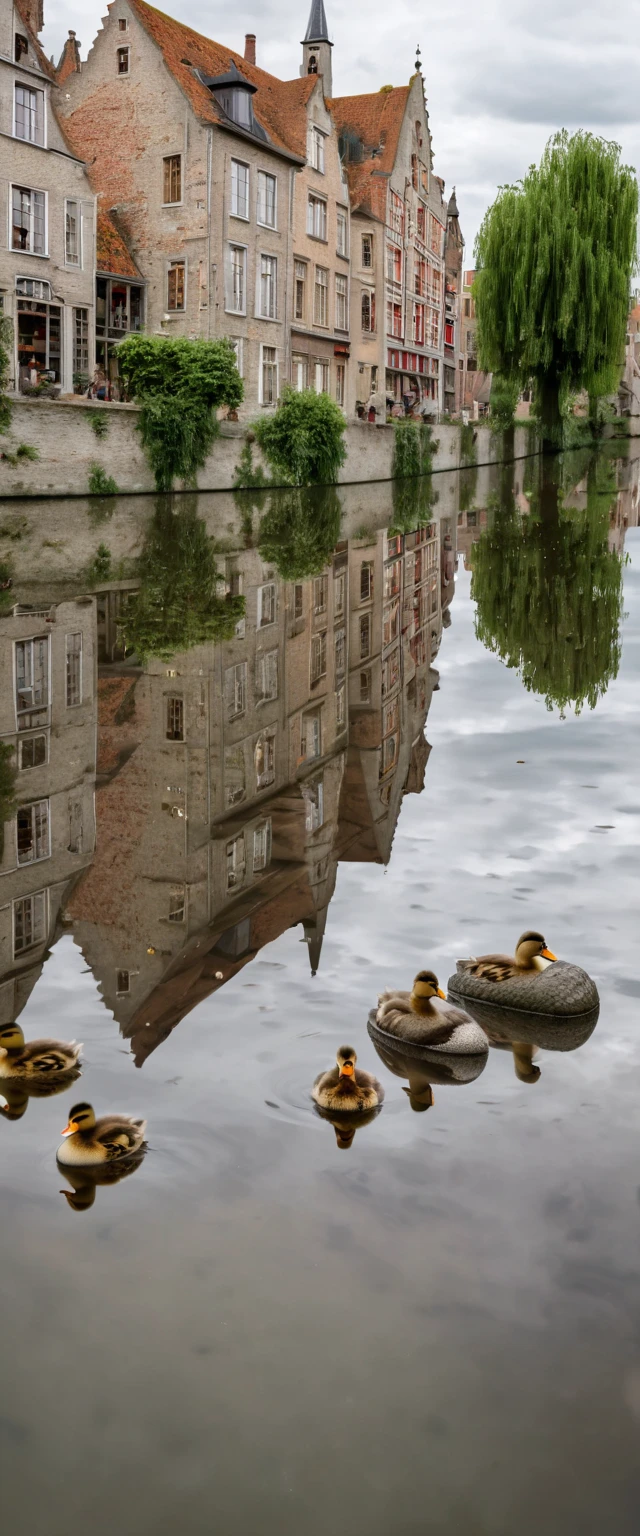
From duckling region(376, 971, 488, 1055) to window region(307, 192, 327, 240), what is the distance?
49.6 m

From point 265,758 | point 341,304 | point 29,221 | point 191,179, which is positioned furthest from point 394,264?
point 265,758

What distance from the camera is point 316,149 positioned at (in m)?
51.3

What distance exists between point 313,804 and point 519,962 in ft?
9.22

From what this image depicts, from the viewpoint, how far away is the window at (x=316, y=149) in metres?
50.7

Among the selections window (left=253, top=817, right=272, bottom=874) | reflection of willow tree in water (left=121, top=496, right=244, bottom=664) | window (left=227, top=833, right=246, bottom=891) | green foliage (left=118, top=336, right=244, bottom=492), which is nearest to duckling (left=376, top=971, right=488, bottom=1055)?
window (left=227, top=833, right=246, bottom=891)

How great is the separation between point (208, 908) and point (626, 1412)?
349cm

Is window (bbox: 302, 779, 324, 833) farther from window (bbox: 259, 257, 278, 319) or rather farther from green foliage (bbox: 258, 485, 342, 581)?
window (bbox: 259, 257, 278, 319)

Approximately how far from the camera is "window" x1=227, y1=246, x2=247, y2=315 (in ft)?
143

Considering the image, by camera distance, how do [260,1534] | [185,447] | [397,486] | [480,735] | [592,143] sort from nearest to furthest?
1. [260,1534]
2. [480,735]
3. [185,447]
4. [397,486]
5. [592,143]

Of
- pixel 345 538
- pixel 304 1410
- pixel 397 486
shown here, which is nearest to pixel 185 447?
pixel 345 538

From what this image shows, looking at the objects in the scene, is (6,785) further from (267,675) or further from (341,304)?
(341,304)

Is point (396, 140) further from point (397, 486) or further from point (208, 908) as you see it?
point (208, 908)

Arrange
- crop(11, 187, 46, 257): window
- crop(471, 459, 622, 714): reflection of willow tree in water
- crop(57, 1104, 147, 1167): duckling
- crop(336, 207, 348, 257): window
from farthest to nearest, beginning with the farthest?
crop(336, 207, 348, 257): window < crop(11, 187, 46, 257): window < crop(471, 459, 622, 714): reflection of willow tree in water < crop(57, 1104, 147, 1167): duckling

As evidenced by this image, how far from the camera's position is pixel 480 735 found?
10.2 meters
